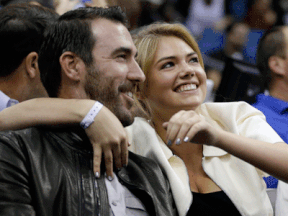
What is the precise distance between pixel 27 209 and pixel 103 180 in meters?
0.26

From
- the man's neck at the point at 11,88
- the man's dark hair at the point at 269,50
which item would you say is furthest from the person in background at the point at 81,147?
the man's dark hair at the point at 269,50

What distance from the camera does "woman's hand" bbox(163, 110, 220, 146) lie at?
1.20 m

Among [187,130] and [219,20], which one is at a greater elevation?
[187,130]

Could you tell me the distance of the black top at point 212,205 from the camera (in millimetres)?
1542

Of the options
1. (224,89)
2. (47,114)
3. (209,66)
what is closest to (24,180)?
(47,114)

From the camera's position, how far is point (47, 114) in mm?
1315

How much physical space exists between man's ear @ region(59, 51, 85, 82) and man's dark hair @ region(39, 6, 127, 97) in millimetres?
15

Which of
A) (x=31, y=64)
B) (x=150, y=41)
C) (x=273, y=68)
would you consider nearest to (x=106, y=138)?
(x=150, y=41)

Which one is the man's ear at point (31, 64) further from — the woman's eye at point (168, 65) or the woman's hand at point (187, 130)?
the woman's hand at point (187, 130)

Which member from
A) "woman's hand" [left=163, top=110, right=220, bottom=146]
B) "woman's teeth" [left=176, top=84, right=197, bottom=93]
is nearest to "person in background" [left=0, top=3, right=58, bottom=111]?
"woman's teeth" [left=176, top=84, right=197, bottom=93]

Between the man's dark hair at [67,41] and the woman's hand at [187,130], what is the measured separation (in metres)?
0.41

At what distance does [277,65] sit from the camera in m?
2.59

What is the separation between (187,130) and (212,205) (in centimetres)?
50

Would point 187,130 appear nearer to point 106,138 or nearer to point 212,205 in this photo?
point 106,138
